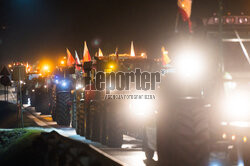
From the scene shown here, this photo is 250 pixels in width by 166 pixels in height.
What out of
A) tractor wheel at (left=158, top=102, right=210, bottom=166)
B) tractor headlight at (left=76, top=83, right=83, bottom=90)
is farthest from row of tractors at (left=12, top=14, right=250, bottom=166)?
tractor headlight at (left=76, top=83, right=83, bottom=90)

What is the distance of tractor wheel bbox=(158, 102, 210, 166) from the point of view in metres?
9.69

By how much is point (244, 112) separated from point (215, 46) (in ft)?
4.58

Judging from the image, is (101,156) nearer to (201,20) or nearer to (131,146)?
(201,20)

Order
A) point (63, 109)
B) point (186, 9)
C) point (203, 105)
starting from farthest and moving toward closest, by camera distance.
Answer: point (63, 109), point (186, 9), point (203, 105)

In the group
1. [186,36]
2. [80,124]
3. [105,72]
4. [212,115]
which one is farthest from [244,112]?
[80,124]

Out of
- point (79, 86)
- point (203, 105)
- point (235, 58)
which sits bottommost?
point (203, 105)

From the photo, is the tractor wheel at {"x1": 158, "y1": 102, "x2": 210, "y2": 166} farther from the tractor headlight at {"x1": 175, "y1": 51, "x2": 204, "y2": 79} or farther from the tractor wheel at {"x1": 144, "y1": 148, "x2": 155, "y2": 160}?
the tractor wheel at {"x1": 144, "y1": 148, "x2": 155, "y2": 160}

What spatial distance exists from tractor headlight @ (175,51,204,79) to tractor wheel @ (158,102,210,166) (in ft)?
2.50

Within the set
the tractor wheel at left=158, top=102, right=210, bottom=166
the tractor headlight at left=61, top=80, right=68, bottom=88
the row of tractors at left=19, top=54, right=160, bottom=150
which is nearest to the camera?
the tractor wheel at left=158, top=102, right=210, bottom=166

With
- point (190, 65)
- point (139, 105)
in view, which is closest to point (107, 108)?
point (139, 105)

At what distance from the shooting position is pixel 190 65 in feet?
34.0

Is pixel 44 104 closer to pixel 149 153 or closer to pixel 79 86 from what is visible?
pixel 79 86

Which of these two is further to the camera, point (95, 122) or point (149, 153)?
point (95, 122)

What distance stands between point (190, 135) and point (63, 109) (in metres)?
22.1
